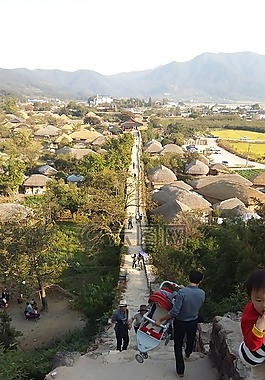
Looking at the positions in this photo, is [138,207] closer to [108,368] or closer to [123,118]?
[108,368]

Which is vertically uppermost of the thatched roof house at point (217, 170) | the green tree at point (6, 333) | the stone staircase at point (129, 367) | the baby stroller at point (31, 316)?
the stone staircase at point (129, 367)

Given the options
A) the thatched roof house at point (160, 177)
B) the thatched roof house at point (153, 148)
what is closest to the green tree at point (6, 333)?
the thatched roof house at point (160, 177)

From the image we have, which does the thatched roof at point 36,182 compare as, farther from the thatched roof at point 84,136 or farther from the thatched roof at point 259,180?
the thatched roof at point 84,136

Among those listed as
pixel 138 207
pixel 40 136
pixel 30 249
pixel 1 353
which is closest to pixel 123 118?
pixel 40 136

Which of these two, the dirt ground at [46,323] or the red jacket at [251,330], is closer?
the red jacket at [251,330]

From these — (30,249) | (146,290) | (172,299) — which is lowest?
(146,290)

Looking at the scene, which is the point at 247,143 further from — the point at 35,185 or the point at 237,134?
the point at 35,185
